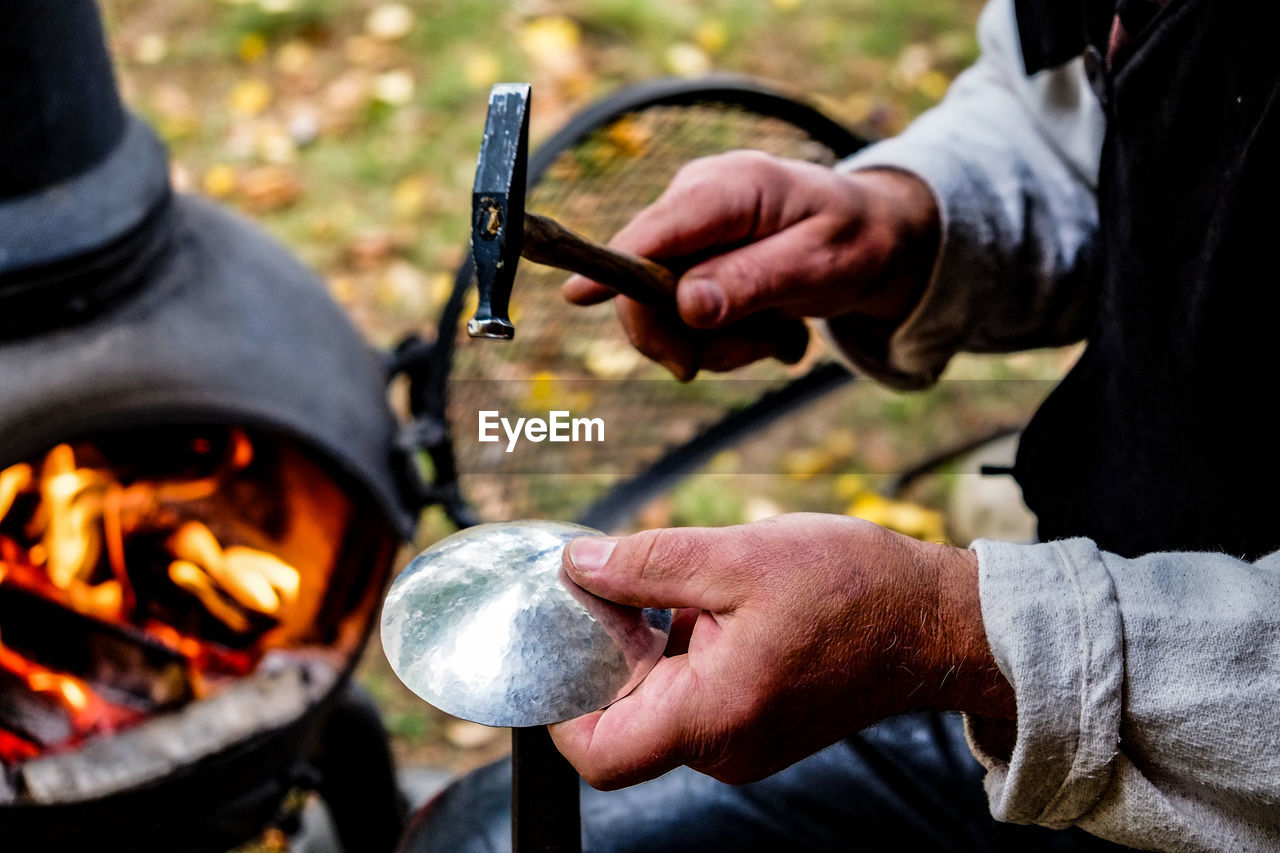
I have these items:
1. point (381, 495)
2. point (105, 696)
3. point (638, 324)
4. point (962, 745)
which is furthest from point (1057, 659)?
point (105, 696)

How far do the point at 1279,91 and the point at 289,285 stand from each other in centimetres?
133

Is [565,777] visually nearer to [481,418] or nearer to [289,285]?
[289,285]

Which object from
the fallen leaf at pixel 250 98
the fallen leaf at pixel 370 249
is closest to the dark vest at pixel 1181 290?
the fallen leaf at pixel 370 249

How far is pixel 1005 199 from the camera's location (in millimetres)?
1477

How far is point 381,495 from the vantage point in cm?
170

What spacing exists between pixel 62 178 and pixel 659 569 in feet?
3.20

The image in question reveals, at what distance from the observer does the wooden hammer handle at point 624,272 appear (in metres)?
1.11

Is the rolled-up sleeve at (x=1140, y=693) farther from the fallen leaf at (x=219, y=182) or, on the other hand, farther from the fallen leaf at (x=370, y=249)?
the fallen leaf at (x=219, y=182)

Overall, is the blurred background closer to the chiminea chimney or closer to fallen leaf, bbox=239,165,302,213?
fallen leaf, bbox=239,165,302,213

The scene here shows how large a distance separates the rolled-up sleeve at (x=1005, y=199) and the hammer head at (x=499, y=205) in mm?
646

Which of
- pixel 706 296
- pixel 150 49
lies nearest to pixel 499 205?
pixel 706 296

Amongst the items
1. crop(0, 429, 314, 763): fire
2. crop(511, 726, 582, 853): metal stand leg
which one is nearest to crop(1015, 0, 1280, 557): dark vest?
crop(511, 726, 582, 853): metal stand leg

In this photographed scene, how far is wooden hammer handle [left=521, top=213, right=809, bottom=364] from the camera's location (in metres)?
1.11

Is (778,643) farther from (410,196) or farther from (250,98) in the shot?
(250,98)
